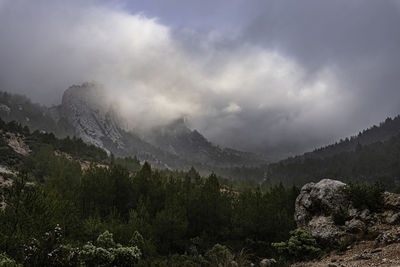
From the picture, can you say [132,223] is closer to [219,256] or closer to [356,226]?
[219,256]

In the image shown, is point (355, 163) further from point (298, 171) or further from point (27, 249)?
point (27, 249)

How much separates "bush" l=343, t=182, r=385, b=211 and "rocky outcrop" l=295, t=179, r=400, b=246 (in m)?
0.39

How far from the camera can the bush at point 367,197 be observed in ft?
63.7

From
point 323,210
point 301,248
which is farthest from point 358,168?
point 301,248

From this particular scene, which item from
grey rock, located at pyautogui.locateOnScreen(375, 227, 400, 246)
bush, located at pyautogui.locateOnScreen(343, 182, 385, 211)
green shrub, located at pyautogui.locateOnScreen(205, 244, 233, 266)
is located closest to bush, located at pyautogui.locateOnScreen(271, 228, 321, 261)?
grey rock, located at pyautogui.locateOnScreen(375, 227, 400, 246)

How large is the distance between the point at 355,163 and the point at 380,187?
5112 inches

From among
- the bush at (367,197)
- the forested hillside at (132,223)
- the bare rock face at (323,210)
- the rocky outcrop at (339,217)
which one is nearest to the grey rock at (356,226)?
the rocky outcrop at (339,217)

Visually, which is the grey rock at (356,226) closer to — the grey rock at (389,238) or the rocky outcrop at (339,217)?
the rocky outcrop at (339,217)

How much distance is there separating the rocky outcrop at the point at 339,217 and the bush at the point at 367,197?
1.27ft

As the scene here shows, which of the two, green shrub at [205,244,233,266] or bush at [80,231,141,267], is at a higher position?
bush at [80,231,141,267]

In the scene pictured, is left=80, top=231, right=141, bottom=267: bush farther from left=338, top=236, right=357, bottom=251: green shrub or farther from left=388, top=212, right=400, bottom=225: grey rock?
left=388, top=212, right=400, bottom=225: grey rock

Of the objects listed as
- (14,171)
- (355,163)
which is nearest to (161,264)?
(14,171)

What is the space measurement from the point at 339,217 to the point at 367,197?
2803 millimetres

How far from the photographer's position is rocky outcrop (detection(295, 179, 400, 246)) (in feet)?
56.7
